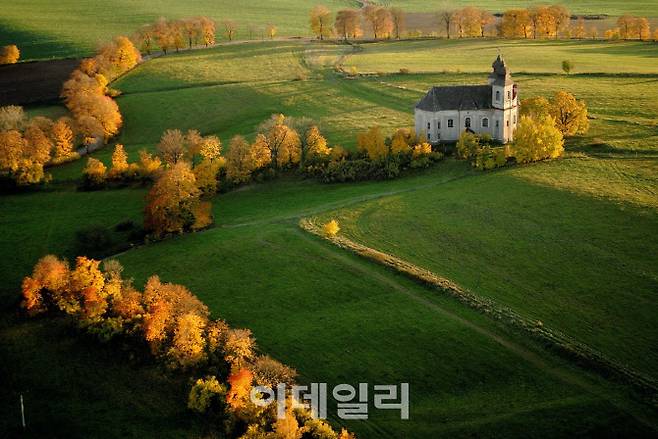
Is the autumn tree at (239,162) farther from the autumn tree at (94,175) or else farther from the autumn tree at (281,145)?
the autumn tree at (94,175)

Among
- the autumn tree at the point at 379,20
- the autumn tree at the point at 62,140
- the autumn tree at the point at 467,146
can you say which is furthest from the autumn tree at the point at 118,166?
the autumn tree at the point at 379,20

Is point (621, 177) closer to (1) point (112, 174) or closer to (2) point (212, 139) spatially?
(2) point (212, 139)

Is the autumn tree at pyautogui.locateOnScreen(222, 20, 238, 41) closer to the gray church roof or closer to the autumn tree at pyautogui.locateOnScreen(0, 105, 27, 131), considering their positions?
the autumn tree at pyautogui.locateOnScreen(0, 105, 27, 131)

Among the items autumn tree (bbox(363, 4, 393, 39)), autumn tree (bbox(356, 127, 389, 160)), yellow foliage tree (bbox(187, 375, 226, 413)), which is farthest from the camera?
autumn tree (bbox(363, 4, 393, 39))

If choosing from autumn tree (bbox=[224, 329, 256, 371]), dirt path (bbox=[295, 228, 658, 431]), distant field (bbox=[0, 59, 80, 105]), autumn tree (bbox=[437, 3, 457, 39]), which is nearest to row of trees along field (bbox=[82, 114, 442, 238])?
dirt path (bbox=[295, 228, 658, 431])

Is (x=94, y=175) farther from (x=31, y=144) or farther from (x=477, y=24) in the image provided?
(x=477, y=24)

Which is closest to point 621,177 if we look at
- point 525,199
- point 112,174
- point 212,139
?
point 525,199

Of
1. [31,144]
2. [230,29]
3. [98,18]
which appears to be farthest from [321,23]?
[31,144]
